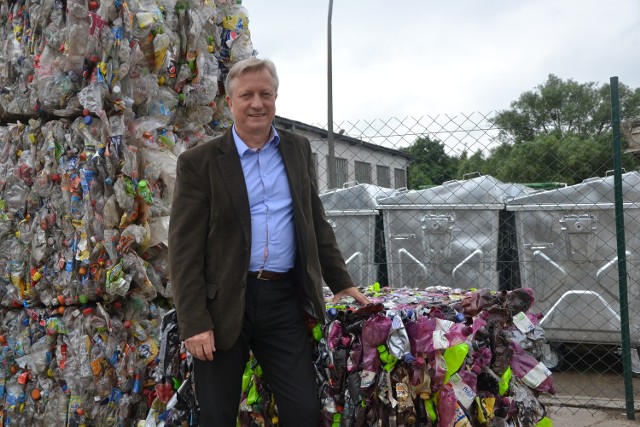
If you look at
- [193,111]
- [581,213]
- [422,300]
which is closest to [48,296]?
[193,111]

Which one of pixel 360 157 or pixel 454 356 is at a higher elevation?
pixel 360 157

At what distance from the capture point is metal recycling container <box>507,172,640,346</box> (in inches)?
238

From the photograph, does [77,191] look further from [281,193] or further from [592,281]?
[592,281]

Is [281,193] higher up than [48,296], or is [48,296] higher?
[281,193]

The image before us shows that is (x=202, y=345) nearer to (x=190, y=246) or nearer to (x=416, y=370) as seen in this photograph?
(x=190, y=246)

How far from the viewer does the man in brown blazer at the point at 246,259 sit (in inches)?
93.8

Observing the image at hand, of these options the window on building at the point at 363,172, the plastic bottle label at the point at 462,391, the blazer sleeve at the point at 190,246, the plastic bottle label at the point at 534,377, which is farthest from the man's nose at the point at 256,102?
the window on building at the point at 363,172

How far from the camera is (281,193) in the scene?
2543 mm

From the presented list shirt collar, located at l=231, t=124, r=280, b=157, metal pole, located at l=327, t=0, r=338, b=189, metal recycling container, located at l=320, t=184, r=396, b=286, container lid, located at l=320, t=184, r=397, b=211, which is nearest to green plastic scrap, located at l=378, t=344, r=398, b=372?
shirt collar, located at l=231, t=124, r=280, b=157

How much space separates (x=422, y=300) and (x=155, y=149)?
1608 millimetres

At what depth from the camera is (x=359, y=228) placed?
22.8 feet

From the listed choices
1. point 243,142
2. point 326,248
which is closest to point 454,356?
point 326,248

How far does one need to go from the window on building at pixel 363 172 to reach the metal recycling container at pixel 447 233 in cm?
74

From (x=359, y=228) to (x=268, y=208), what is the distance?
4507 millimetres
